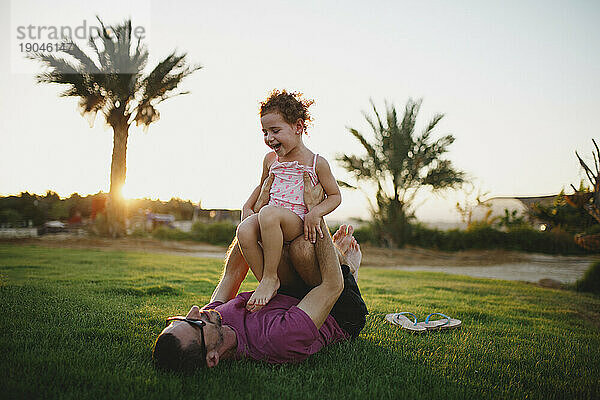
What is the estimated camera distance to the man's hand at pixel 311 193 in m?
2.60

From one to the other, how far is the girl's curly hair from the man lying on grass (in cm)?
49

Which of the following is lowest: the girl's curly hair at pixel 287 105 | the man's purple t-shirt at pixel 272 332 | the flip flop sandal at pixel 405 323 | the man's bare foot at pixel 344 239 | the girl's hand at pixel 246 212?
the flip flop sandal at pixel 405 323

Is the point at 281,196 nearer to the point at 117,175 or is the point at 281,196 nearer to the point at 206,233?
the point at 117,175

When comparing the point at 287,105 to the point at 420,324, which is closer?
the point at 287,105

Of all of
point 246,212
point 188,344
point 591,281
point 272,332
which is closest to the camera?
point 188,344

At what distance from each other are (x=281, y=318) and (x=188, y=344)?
1.71 feet

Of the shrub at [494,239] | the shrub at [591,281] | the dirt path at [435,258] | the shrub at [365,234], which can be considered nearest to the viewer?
the shrub at [591,281]

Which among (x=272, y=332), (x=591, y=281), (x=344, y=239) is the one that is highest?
(x=344, y=239)

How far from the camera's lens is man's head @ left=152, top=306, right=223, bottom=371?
1.95 meters

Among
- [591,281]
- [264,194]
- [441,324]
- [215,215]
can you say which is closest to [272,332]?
[264,194]

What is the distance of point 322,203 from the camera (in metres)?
2.58

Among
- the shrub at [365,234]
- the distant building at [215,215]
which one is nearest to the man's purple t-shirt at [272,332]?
the shrub at [365,234]

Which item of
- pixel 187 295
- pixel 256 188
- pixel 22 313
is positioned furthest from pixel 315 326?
pixel 187 295

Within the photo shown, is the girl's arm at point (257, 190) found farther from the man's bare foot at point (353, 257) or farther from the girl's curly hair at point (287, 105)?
the man's bare foot at point (353, 257)
